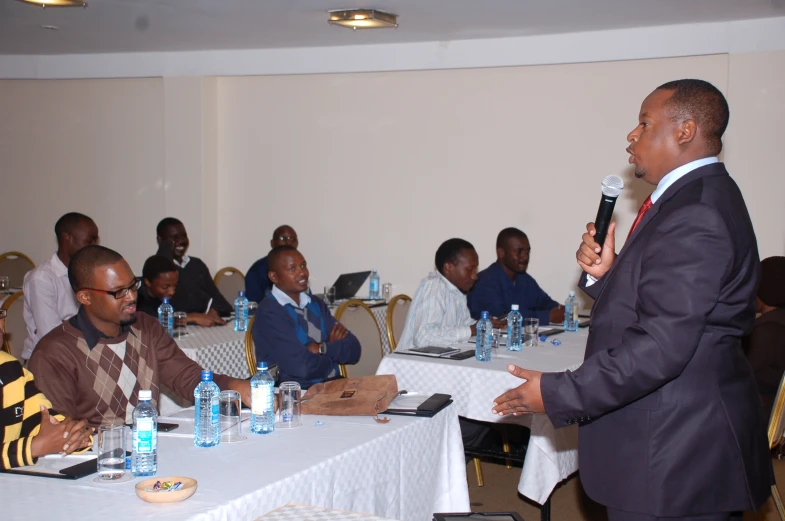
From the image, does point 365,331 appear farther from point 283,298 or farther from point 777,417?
point 777,417

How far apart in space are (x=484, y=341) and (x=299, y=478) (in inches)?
82.9

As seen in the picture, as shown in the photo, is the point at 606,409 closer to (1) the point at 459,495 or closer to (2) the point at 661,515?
(2) the point at 661,515

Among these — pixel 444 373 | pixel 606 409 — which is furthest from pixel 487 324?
pixel 606 409

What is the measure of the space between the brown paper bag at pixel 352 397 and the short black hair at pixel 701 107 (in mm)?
1443

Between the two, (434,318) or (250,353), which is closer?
(250,353)

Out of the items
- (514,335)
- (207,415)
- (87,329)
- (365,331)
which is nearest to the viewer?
(207,415)

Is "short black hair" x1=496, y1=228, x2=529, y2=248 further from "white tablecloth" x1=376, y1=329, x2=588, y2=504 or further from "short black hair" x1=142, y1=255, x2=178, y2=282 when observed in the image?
"short black hair" x1=142, y1=255, x2=178, y2=282

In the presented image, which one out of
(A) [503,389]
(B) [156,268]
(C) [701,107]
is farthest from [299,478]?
(B) [156,268]

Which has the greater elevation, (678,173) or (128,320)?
(678,173)

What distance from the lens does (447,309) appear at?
4801 millimetres

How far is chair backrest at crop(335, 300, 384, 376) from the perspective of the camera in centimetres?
475

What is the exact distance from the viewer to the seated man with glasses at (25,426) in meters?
2.26

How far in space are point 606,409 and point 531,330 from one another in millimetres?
2745

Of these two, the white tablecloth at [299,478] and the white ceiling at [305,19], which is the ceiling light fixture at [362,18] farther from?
the white tablecloth at [299,478]
